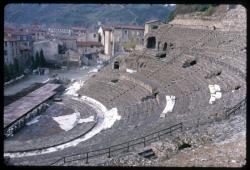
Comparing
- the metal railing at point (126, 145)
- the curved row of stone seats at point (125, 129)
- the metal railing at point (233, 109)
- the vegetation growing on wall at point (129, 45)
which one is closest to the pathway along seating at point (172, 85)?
the curved row of stone seats at point (125, 129)

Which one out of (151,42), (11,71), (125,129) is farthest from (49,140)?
(11,71)

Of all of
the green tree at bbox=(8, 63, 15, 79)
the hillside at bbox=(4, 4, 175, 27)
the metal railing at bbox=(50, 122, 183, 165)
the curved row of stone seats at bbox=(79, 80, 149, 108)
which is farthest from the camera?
the hillside at bbox=(4, 4, 175, 27)

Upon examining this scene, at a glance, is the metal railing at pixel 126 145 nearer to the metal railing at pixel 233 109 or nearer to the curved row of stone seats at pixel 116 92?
the metal railing at pixel 233 109

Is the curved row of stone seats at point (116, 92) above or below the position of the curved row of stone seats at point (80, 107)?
above

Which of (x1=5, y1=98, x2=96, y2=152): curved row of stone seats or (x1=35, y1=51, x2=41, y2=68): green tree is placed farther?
(x1=35, y1=51, x2=41, y2=68): green tree

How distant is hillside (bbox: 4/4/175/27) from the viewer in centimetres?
11288

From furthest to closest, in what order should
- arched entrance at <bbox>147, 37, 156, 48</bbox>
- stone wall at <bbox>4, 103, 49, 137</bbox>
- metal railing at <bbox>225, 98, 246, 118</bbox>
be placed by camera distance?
arched entrance at <bbox>147, 37, 156, 48</bbox> → stone wall at <bbox>4, 103, 49, 137</bbox> → metal railing at <bbox>225, 98, 246, 118</bbox>

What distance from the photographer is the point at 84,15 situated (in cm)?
12050

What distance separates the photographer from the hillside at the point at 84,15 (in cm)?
11288

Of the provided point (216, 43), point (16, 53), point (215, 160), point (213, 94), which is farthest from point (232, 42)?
point (16, 53)

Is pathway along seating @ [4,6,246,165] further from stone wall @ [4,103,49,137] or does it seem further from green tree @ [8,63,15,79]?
green tree @ [8,63,15,79]

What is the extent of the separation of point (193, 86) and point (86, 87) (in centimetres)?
1295

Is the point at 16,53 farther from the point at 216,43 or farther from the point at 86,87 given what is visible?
the point at 216,43

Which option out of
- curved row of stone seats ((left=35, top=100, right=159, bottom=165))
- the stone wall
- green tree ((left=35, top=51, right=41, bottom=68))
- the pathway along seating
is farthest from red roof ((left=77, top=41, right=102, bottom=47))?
curved row of stone seats ((left=35, top=100, right=159, bottom=165))
